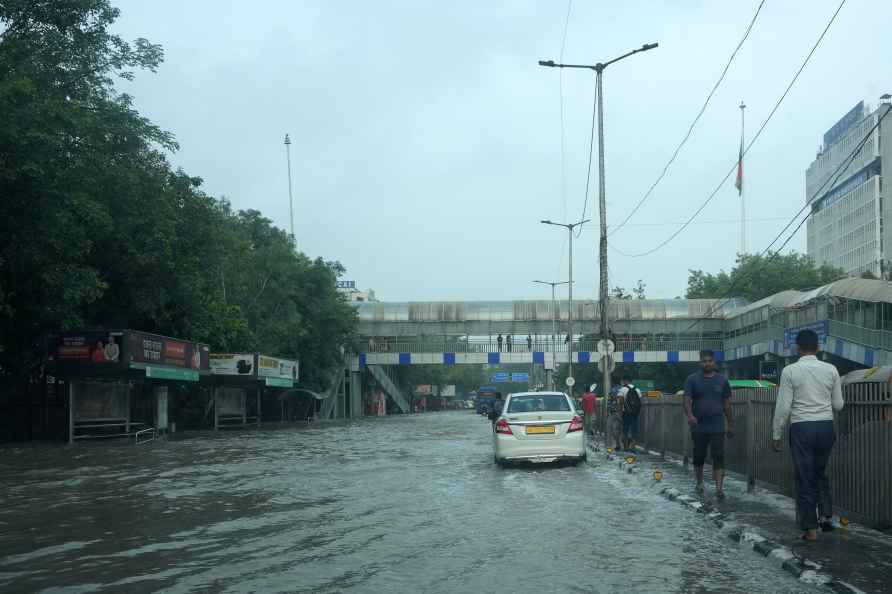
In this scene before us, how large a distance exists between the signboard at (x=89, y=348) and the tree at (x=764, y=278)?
59.8 m

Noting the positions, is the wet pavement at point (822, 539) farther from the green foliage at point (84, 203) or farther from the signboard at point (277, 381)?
the signboard at point (277, 381)

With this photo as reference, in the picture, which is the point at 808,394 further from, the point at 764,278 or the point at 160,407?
the point at 764,278

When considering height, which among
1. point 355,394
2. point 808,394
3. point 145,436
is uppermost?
point 808,394

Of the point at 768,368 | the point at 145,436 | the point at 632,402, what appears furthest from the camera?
the point at 768,368

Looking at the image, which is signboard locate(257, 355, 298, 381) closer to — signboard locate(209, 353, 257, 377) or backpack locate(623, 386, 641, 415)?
signboard locate(209, 353, 257, 377)

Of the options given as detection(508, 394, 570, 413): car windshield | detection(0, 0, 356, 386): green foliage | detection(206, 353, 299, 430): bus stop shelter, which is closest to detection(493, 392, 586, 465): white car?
detection(508, 394, 570, 413): car windshield

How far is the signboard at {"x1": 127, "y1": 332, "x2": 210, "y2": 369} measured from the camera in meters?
30.0

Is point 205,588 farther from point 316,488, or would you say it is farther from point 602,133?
point 602,133

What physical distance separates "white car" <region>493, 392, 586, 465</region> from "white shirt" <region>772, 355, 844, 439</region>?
358 inches

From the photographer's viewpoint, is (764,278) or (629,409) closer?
(629,409)

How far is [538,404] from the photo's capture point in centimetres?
1888

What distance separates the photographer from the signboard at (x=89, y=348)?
2866cm

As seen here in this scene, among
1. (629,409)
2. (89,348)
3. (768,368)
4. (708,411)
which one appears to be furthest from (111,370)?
(768,368)

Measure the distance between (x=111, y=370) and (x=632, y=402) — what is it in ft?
52.9
